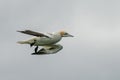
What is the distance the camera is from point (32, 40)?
149 feet

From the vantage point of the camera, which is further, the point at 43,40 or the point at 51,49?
the point at 51,49

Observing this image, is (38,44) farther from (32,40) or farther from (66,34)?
(66,34)

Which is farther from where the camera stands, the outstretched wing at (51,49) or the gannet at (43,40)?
the outstretched wing at (51,49)

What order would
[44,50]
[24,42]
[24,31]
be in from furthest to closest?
1. [44,50]
2. [24,42]
3. [24,31]

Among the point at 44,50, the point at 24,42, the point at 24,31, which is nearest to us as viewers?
the point at 24,31

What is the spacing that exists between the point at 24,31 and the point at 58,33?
591cm

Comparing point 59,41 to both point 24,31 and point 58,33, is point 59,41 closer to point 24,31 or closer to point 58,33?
point 58,33

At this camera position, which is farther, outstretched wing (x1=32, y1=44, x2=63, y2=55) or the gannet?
outstretched wing (x1=32, y1=44, x2=63, y2=55)

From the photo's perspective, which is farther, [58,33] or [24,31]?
[58,33]

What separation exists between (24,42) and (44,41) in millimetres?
2447

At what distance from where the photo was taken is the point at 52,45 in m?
48.3

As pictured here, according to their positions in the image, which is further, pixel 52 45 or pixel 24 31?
pixel 52 45

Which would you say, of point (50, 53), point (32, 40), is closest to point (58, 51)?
point (50, 53)

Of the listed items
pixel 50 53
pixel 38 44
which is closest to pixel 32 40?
pixel 38 44
